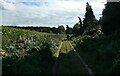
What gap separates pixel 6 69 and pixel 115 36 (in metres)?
15.6

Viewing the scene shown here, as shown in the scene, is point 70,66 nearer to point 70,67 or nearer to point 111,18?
point 70,67

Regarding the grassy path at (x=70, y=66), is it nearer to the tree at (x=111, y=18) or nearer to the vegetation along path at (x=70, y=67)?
the vegetation along path at (x=70, y=67)

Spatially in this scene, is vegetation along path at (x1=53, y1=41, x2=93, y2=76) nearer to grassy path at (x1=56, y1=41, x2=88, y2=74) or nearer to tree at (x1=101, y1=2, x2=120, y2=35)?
grassy path at (x1=56, y1=41, x2=88, y2=74)

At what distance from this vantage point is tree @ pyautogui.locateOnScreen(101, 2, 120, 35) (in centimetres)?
3566

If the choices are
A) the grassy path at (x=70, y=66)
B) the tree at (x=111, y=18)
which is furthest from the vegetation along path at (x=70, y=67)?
the tree at (x=111, y=18)

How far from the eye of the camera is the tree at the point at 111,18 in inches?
1404

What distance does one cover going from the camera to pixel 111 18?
36812 millimetres

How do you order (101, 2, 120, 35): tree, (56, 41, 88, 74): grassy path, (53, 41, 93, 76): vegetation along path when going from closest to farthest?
(53, 41, 93, 76): vegetation along path
(56, 41, 88, 74): grassy path
(101, 2, 120, 35): tree

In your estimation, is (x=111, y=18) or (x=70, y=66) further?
(x=111, y=18)

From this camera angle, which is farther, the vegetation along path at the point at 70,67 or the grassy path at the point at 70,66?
the grassy path at the point at 70,66

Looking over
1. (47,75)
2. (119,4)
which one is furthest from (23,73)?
(119,4)

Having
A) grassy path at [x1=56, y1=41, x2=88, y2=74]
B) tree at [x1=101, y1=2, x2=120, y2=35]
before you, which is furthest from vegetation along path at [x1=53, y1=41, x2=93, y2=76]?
tree at [x1=101, y1=2, x2=120, y2=35]

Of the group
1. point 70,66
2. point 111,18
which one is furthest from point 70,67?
point 111,18

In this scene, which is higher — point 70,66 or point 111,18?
point 111,18
